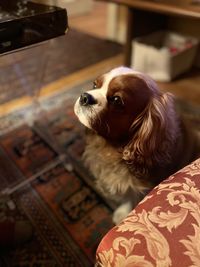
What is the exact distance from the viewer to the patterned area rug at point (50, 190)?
3.61ft

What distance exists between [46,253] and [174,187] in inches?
26.1

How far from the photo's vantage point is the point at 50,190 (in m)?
1.35

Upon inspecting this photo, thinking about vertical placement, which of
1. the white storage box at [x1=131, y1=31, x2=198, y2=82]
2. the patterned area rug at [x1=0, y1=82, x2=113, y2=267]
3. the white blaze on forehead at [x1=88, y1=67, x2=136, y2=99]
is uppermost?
the white blaze on forehead at [x1=88, y1=67, x2=136, y2=99]

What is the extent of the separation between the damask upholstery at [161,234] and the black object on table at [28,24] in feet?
1.98

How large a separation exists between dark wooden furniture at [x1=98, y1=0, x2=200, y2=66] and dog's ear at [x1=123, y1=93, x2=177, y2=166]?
1.06m

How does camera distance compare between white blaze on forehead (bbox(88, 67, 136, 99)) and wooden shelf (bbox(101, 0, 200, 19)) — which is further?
wooden shelf (bbox(101, 0, 200, 19))

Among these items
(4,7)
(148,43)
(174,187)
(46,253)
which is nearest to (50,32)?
(4,7)

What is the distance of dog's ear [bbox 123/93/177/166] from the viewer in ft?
2.98

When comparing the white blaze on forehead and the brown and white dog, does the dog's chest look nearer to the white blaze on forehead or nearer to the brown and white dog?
the brown and white dog

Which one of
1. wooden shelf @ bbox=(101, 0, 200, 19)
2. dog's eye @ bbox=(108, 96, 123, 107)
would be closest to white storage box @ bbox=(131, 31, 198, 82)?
wooden shelf @ bbox=(101, 0, 200, 19)

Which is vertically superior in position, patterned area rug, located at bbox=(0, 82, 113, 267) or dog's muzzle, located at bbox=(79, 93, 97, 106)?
dog's muzzle, located at bbox=(79, 93, 97, 106)

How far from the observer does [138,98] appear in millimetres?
904

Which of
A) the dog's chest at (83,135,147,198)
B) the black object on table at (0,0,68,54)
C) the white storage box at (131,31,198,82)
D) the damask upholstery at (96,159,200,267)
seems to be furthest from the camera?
the white storage box at (131,31,198,82)

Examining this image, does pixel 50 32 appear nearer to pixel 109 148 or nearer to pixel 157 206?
pixel 109 148
